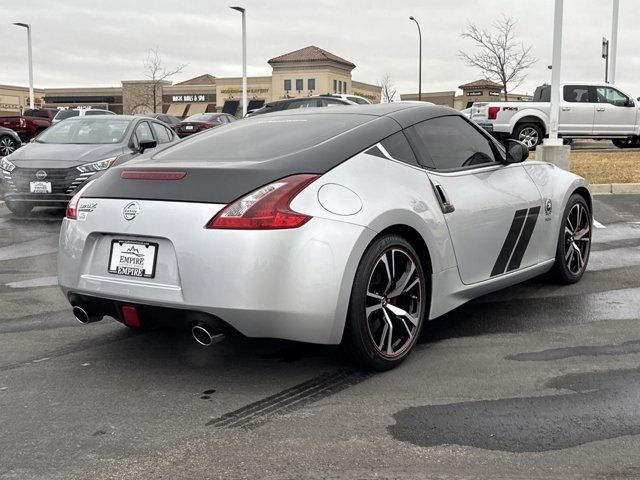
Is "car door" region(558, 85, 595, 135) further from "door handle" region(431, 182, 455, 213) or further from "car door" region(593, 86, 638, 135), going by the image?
"door handle" region(431, 182, 455, 213)

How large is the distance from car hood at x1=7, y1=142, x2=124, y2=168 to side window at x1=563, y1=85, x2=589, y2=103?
14367 mm

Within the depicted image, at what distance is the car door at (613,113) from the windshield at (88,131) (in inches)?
564

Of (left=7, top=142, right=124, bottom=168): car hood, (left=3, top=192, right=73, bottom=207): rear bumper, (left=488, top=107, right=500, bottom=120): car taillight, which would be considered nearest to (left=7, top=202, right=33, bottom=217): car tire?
(left=3, top=192, right=73, bottom=207): rear bumper

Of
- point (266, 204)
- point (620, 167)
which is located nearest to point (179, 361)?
point (266, 204)

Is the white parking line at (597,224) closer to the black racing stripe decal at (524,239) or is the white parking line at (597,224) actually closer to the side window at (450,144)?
the black racing stripe decal at (524,239)

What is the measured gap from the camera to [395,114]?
490 cm

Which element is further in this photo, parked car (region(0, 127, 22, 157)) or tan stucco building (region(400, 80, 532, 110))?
tan stucco building (region(400, 80, 532, 110))

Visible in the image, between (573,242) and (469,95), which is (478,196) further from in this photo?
(469,95)

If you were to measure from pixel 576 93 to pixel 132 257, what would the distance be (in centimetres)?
2025

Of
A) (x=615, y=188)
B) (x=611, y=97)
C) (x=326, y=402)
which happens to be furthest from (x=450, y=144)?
(x=611, y=97)

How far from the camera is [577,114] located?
21.9 metres

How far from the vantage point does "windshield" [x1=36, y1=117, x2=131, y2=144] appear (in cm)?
1238

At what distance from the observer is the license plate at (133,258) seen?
4.02 metres

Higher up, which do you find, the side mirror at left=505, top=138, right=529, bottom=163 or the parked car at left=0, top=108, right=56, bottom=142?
the parked car at left=0, top=108, right=56, bottom=142
